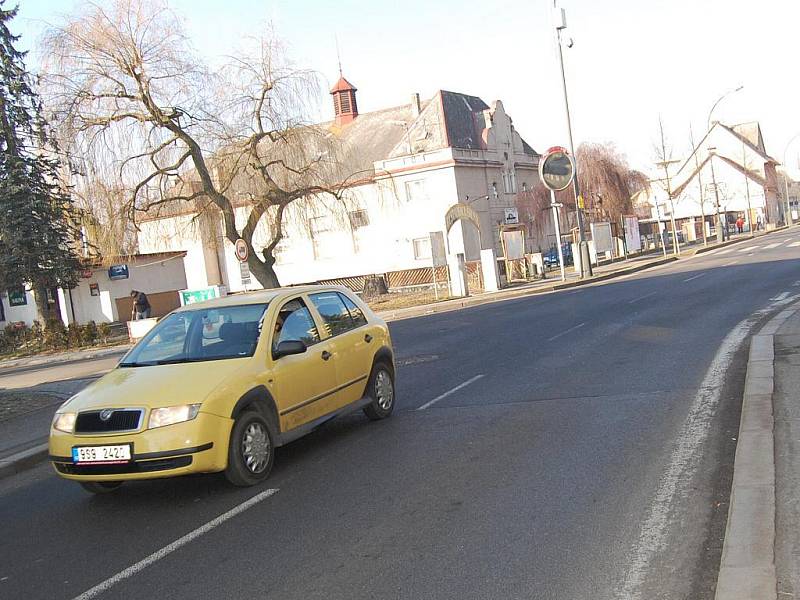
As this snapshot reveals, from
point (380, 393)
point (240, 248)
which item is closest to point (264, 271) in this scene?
point (240, 248)

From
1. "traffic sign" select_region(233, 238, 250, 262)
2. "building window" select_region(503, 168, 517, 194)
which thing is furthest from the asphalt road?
"building window" select_region(503, 168, 517, 194)

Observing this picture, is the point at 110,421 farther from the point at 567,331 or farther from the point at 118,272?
the point at 118,272

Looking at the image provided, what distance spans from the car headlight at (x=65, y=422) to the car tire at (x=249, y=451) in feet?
4.06

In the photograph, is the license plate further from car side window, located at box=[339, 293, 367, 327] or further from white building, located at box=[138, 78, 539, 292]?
white building, located at box=[138, 78, 539, 292]

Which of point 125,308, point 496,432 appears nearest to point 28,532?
point 496,432

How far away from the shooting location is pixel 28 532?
6.34 metres

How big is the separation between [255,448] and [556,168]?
3110 centimetres

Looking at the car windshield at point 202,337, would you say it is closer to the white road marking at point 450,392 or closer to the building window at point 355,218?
the white road marking at point 450,392

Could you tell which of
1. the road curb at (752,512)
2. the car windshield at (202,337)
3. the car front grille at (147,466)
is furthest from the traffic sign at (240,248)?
the car front grille at (147,466)

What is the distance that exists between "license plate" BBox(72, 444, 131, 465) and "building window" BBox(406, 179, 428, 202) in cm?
4863

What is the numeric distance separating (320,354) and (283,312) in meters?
0.53

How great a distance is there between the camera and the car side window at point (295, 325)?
25.5 feet

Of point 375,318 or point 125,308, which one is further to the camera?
point 125,308

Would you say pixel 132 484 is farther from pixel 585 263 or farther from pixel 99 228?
pixel 585 263
